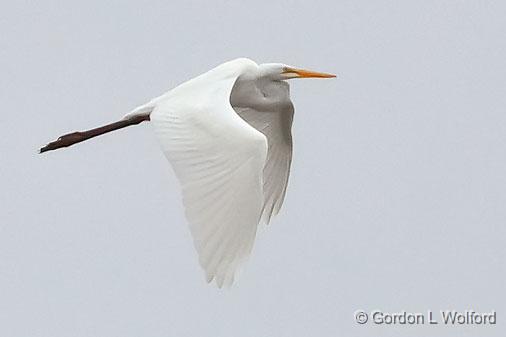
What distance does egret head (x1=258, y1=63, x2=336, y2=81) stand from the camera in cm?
2180

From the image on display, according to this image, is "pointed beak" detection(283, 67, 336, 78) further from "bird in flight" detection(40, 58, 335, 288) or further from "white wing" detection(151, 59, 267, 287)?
"white wing" detection(151, 59, 267, 287)

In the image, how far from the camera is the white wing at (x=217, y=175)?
59.5ft

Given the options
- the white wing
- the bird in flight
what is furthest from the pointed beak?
the white wing

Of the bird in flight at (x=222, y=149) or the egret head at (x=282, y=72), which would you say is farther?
the egret head at (x=282, y=72)

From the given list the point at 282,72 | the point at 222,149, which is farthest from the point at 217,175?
the point at 282,72

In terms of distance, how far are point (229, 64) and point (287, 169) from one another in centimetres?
156

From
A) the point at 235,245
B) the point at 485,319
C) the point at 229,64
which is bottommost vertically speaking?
the point at 485,319

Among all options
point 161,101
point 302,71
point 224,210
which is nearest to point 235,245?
point 224,210

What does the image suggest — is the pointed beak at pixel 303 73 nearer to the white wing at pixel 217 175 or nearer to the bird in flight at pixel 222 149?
the bird in flight at pixel 222 149

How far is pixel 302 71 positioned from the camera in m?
22.1

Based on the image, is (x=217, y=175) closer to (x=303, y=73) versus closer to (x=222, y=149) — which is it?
(x=222, y=149)

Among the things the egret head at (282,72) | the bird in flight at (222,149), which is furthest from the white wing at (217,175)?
the egret head at (282,72)

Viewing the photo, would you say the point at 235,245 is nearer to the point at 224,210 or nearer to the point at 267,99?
the point at 224,210

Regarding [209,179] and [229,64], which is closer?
[209,179]
